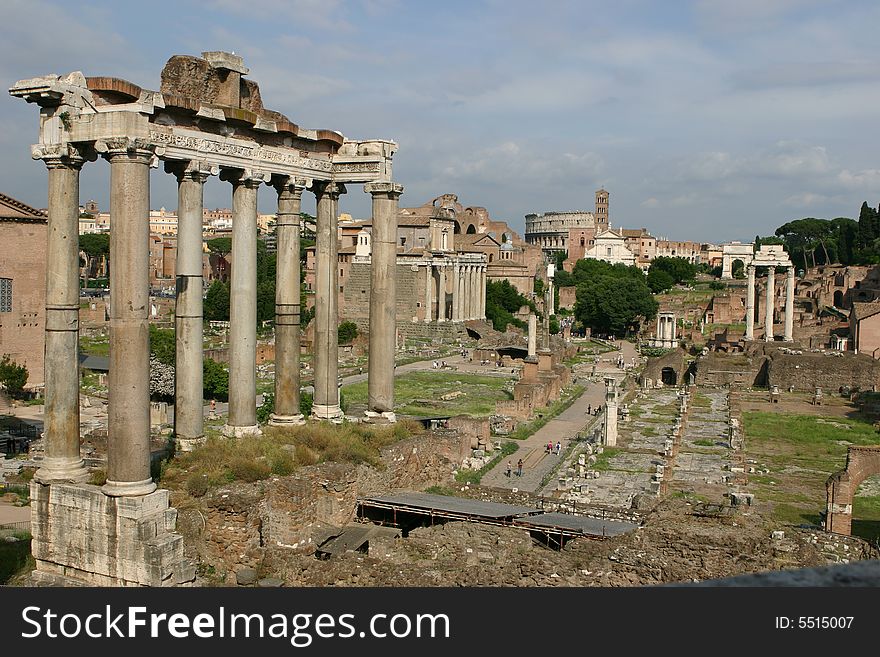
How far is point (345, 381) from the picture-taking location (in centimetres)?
5072

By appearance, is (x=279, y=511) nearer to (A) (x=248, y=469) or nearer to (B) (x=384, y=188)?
(A) (x=248, y=469)

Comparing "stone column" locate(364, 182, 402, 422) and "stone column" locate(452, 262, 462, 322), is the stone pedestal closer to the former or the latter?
"stone column" locate(364, 182, 402, 422)

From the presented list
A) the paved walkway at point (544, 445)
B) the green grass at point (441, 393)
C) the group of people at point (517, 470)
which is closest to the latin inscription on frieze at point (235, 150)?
the paved walkway at point (544, 445)

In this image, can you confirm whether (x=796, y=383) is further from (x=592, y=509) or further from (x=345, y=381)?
(x=592, y=509)

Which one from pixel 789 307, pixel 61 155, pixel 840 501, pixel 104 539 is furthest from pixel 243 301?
pixel 789 307

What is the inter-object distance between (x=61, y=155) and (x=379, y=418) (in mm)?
7557

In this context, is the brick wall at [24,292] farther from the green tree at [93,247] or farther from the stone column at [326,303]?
the green tree at [93,247]

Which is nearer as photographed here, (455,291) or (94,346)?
(94,346)

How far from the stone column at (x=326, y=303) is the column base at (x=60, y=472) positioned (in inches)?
231

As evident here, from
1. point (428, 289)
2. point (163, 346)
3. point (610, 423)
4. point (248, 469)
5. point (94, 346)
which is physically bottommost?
point (610, 423)

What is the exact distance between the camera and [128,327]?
11492 mm

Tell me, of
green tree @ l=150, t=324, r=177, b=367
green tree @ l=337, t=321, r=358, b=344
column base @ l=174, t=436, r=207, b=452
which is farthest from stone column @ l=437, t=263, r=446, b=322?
column base @ l=174, t=436, r=207, b=452
